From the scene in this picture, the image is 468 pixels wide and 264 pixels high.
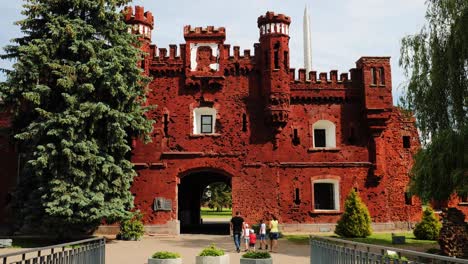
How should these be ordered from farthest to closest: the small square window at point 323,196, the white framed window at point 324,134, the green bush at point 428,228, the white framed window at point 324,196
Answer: the small square window at point 323,196
the white framed window at point 324,196
the white framed window at point 324,134
the green bush at point 428,228

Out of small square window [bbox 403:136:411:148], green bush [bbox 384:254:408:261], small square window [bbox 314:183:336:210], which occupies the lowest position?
green bush [bbox 384:254:408:261]

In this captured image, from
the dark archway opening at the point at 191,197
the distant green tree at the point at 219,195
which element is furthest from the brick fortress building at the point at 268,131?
the distant green tree at the point at 219,195

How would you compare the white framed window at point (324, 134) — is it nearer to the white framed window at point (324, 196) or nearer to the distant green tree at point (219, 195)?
the white framed window at point (324, 196)

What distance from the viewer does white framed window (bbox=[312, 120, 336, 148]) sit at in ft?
93.0

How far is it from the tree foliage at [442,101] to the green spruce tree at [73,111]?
1382cm

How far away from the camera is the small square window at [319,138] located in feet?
94.7

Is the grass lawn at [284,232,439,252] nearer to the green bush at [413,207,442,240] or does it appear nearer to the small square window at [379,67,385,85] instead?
the green bush at [413,207,442,240]

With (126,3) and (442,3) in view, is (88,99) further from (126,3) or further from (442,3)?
(442,3)

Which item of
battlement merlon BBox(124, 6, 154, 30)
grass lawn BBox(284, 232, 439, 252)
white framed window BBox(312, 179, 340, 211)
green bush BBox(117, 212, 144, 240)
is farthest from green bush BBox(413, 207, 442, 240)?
battlement merlon BBox(124, 6, 154, 30)

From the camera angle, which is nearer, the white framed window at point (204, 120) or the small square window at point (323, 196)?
the white framed window at point (204, 120)

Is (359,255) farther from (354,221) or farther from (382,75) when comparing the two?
(382,75)

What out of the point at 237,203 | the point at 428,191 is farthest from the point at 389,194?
the point at 428,191

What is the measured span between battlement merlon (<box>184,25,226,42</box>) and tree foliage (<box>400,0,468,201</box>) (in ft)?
42.5

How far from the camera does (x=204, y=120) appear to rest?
28.1 m
